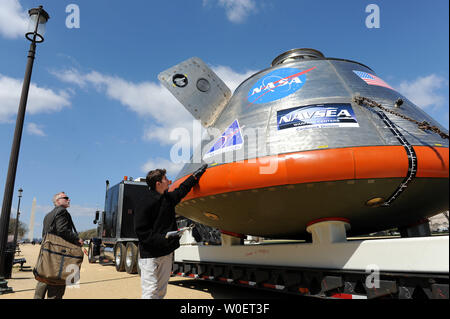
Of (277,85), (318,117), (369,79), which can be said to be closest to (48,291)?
(318,117)

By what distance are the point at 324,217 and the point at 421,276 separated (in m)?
1.39

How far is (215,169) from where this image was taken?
4.52m

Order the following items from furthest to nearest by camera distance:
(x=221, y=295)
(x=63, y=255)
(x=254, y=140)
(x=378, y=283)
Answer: (x=221, y=295)
(x=254, y=140)
(x=63, y=255)
(x=378, y=283)

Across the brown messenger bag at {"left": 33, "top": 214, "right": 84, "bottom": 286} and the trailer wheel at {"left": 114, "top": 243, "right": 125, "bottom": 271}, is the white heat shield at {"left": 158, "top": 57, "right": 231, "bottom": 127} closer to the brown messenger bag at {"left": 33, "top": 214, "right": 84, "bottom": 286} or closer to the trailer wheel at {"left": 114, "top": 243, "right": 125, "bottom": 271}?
the brown messenger bag at {"left": 33, "top": 214, "right": 84, "bottom": 286}

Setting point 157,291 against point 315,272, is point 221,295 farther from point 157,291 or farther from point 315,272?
point 157,291

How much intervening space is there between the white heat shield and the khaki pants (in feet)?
14.0

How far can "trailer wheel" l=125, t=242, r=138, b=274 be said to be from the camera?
10.5 meters

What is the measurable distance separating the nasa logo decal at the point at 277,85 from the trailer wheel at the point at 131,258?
7.78 meters

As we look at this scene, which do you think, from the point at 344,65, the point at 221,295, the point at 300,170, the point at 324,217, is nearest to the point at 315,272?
the point at 324,217

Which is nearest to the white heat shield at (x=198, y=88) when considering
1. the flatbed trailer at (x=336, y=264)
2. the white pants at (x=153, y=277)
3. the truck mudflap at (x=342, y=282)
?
the flatbed trailer at (x=336, y=264)

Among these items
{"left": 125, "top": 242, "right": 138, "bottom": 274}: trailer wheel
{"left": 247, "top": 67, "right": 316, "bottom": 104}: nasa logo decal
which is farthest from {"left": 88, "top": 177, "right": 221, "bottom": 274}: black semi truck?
{"left": 247, "top": 67, "right": 316, "bottom": 104}: nasa logo decal

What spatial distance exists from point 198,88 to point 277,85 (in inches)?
95.6

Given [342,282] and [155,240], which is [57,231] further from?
[342,282]

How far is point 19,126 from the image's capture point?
7148 millimetres
